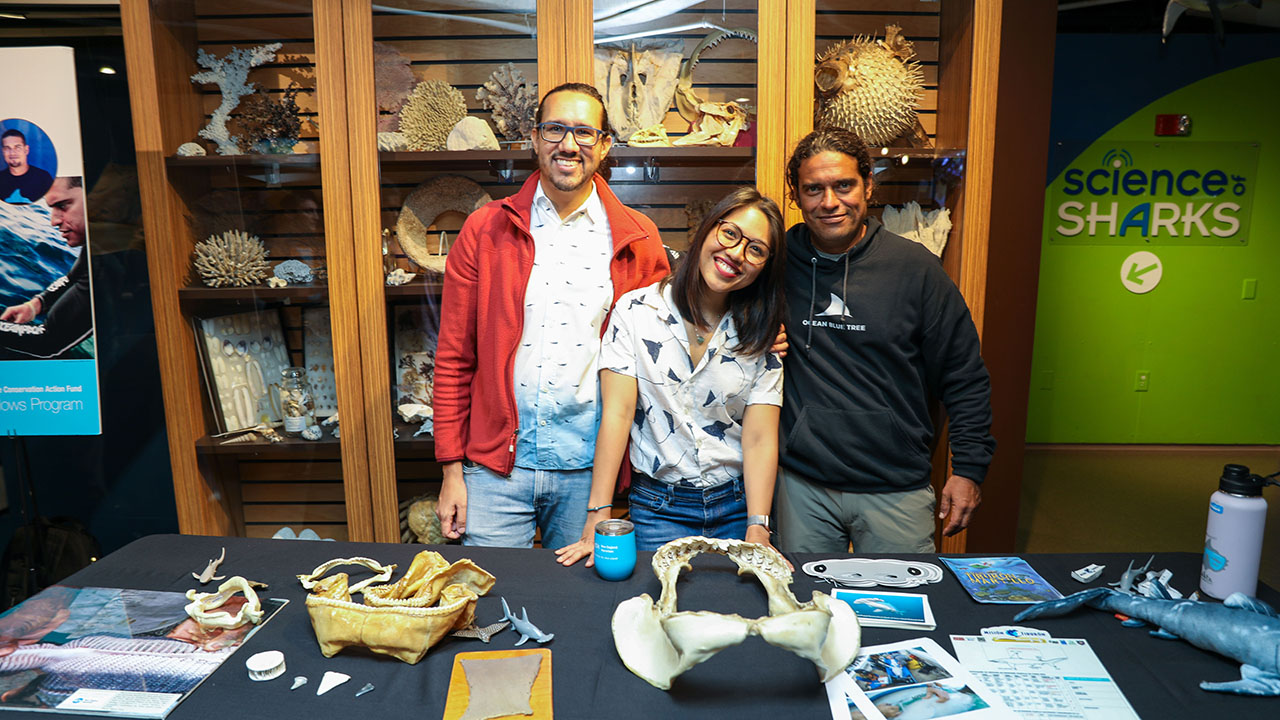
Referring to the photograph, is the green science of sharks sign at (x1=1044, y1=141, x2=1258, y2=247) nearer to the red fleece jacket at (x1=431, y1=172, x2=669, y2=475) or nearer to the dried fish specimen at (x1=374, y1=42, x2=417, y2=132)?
the red fleece jacket at (x1=431, y1=172, x2=669, y2=475)

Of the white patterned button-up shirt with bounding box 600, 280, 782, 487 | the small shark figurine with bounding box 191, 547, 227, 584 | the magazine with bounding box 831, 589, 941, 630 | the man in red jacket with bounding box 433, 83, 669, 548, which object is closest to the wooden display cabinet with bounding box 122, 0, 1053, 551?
the man in red jacket with bounding box 433, 83, 669, 548

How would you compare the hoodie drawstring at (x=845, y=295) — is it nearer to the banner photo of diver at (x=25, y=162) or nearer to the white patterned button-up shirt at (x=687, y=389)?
the white patterned button-up shirt at (x=687, y=389)

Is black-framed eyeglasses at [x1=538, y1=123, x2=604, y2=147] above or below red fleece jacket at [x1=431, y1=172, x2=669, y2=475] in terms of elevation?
above

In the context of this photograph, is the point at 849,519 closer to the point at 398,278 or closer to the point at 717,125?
the point at 717,125

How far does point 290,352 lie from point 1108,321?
17.2ft

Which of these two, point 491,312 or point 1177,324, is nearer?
point 491,312

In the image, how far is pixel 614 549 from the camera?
1.39m

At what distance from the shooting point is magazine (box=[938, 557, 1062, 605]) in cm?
134

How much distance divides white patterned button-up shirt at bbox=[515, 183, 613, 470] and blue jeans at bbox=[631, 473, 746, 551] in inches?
10.4

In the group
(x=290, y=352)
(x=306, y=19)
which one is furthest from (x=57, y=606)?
(x=306, y=19)

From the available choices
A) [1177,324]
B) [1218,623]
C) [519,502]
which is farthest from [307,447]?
[1177,324]

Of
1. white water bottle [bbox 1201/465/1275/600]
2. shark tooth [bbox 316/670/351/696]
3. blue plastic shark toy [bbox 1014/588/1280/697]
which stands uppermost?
white water bottle [bbox 1201/465/1275/600]

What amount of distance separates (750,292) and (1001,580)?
853 millimetres

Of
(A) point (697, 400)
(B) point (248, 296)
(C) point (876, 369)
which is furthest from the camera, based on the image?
(B) point (248, 296)
